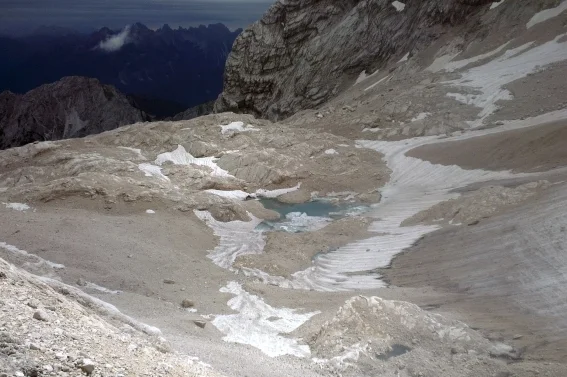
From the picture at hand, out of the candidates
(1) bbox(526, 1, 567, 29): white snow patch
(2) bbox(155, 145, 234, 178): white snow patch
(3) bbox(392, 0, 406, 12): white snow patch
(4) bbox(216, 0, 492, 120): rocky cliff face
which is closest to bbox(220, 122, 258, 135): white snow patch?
(2) bbox(155, 145, 234, 178): white snow patch

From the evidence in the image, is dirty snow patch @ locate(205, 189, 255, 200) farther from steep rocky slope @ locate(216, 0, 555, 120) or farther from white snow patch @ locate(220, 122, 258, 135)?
steep rocky slope @ locate(216, 0, 555, 120)

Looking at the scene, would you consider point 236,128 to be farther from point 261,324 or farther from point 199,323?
point 199,323

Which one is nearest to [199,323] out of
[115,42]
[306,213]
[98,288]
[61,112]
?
[98,288]

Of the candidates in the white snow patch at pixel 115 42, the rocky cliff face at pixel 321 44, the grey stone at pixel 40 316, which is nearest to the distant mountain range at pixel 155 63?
the white snow patch at pixel 115 42

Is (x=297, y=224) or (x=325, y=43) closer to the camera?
(x=297, y=224)

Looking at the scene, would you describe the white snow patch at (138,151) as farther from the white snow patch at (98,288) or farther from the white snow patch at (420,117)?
the white snow patch at (98,288)
